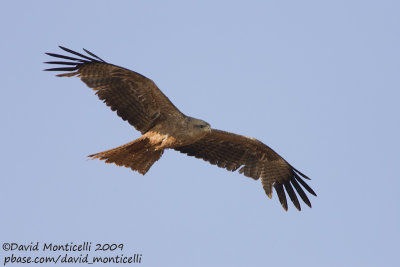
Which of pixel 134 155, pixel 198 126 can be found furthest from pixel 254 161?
pixel 134 155

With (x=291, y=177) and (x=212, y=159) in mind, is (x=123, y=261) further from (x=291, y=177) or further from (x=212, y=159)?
(x=291, y=177)

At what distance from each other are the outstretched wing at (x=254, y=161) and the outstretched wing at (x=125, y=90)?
3.89ft

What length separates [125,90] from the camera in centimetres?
952

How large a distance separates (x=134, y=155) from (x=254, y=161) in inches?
95.4

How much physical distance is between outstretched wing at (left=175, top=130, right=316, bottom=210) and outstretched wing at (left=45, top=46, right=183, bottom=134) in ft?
3.89

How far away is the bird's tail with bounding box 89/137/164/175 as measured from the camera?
9.36 metres

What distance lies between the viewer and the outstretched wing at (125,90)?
30.5 feet

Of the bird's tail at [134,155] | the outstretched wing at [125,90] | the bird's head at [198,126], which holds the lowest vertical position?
the bird's tail at [134,155]

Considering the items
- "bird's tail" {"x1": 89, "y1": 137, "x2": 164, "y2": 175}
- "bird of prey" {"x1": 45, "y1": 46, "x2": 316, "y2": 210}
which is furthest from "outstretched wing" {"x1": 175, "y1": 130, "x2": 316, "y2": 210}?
"bird's tail" {"x1": 89, "y1": 137, "x2": 164, "y2": 175}

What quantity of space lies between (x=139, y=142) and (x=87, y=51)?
1638 mm

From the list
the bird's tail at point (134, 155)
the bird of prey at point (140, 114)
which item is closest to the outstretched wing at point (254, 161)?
the bird of prey at point (140, 114)

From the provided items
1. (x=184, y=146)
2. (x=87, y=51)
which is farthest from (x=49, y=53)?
(x=184, y=146)

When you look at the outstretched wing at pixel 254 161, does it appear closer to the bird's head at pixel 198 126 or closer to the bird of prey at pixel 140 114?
the bird of prey at pixel 140 114

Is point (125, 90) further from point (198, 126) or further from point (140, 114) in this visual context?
point (198, 126)
